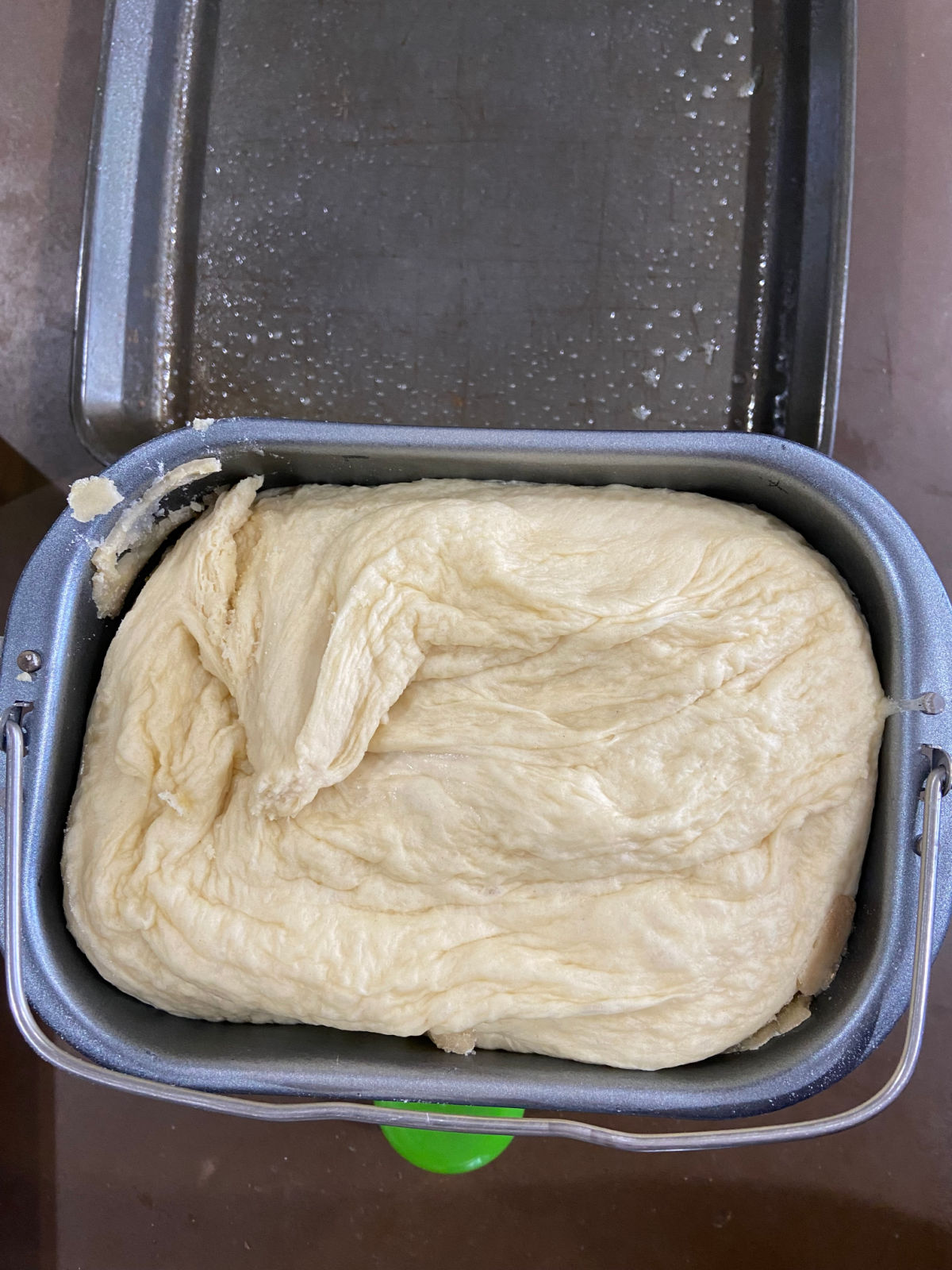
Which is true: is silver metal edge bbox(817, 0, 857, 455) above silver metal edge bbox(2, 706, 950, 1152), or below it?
above

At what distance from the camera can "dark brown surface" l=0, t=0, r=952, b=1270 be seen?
1830 mm

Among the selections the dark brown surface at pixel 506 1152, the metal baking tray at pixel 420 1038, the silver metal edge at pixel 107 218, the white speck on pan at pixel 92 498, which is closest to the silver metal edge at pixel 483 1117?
the metal baking tray at pixel 420 1038

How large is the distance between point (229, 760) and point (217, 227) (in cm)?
101

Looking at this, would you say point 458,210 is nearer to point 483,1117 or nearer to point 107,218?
point 107,218

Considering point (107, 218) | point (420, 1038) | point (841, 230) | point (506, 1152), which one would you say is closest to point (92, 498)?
point (107, 218)

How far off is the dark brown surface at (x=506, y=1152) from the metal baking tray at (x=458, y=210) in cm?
43

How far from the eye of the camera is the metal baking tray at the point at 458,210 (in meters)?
1.52

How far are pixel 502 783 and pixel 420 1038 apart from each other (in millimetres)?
439

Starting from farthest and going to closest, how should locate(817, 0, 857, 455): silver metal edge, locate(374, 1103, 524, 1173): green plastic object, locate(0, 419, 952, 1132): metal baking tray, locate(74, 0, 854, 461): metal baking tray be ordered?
1. locate(374, 1103, 524, 1173): green plastic object
2. locate(74, 0, 854, 461): metal baking tray
3. locate(817, 0, 857, 455): silver metal edge
4. locate(0, 419, 952, 1132): metal baking tray

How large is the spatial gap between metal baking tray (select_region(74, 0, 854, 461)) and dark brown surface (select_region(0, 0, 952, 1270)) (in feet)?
1.42

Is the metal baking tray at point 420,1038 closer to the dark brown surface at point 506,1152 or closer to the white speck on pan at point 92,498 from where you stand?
the white speck on pan at point 92,498

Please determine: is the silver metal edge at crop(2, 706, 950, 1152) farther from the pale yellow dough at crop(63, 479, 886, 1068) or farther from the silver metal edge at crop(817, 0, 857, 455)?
the silver metal edge at crop(817, 0, 857, 455)

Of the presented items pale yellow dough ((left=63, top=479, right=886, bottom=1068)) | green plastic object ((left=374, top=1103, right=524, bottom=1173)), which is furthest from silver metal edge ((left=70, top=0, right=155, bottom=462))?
green plastic object ((left=374, top=1103, right=524, bottom=1173))

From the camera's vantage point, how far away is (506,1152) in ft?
6.23
